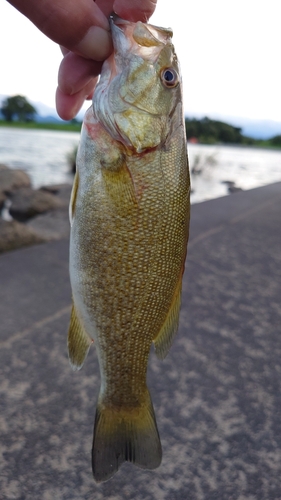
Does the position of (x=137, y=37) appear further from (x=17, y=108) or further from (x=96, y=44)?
(x=17, y=108)

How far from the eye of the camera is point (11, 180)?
1318 centimetres

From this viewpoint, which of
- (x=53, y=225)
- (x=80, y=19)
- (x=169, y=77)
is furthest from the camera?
(x=53, y=225)

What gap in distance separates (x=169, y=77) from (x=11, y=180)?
1232 centimetres

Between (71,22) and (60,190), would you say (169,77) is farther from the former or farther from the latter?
(60,190)

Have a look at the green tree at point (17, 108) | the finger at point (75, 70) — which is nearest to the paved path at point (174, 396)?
the finger at point (75, 70)

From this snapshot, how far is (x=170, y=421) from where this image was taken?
85.2 inches

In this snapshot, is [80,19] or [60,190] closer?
[80,19]

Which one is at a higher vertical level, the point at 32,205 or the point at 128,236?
the point at 128,236

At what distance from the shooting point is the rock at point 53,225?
7080 mm

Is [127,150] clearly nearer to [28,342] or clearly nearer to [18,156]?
[28,342]

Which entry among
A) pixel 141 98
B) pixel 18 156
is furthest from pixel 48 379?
pixel 18 156

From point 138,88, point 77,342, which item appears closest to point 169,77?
point 138,88

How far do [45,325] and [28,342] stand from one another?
0.25 metres

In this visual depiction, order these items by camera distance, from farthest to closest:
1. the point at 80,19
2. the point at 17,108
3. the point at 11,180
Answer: the point at 17,108 < the point at 11,180 < the point at 80,19
